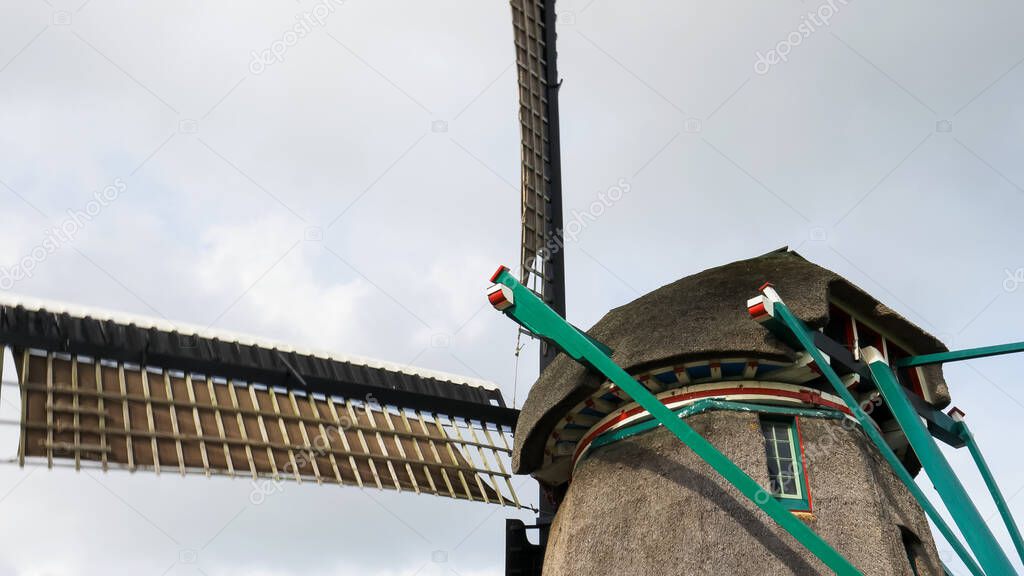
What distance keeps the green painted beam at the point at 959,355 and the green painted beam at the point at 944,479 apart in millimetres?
634

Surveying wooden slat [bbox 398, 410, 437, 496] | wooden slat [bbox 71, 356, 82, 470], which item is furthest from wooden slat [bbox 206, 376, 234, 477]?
wooden slat [bbox 398, 410, 437, 496]

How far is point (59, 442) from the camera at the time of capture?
8.73 metres

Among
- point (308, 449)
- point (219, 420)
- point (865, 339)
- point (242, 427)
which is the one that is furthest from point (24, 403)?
point (865, 339)

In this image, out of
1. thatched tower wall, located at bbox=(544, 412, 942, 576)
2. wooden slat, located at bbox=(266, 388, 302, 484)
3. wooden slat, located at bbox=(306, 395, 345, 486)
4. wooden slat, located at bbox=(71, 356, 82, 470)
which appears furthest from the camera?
wooden slat, located at bbox=(306, 395, 345, 486)

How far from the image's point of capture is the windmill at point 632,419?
7211mm

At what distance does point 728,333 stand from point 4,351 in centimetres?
620

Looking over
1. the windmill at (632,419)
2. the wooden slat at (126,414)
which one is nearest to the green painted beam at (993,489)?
the windmill at (632,419)

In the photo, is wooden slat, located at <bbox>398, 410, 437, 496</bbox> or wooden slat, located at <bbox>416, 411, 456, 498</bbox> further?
wooden slat, located at <bbox>416, 411, 456, 498</bbox>

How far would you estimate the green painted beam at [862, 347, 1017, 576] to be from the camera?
6648 millimetres

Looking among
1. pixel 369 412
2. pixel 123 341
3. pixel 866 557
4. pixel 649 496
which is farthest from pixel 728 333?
pixel 123 341

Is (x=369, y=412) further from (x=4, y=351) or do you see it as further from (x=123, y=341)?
(x=4, y=351)

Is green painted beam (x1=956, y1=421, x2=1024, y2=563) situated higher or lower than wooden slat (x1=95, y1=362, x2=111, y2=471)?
higher

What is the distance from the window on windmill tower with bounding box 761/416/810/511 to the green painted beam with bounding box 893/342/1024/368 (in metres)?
1.49

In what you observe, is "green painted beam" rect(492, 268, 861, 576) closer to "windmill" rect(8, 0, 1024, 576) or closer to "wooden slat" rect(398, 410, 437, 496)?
"windmill" rect(8, 0, 1024, 576)
